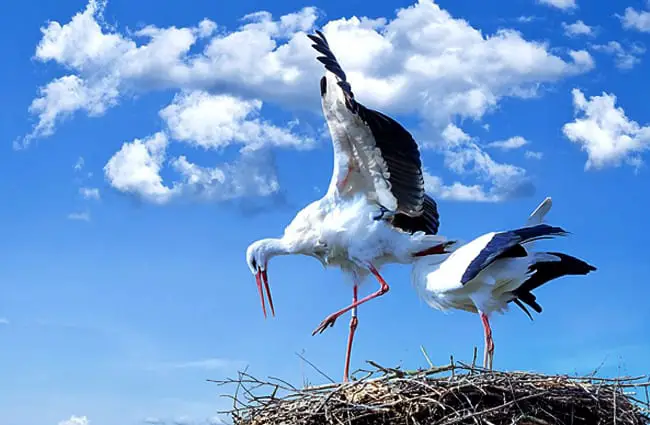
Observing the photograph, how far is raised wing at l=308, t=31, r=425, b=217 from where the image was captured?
7.88 m

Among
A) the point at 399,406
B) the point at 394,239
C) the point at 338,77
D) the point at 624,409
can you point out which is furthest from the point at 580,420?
the point at 338,77

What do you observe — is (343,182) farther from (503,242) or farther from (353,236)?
(503,242)

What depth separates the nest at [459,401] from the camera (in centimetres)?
605

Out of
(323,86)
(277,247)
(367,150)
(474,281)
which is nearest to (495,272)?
(474,281)

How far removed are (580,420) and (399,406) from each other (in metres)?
1.13

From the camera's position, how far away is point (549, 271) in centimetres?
760

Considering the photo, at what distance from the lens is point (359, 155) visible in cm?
819

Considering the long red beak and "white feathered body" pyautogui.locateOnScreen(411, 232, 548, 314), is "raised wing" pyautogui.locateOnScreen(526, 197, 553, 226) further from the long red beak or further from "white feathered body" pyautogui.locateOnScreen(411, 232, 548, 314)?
the long red beak

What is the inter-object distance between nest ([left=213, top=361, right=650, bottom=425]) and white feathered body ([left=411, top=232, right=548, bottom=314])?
104cm

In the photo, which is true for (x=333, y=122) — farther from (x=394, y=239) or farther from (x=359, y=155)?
(x=394, y=239)

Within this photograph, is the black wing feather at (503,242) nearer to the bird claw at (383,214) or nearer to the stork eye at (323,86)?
the bird claw at (383,214)

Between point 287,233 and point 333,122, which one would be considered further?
point 287,233

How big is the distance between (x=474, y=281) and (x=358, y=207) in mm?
1371

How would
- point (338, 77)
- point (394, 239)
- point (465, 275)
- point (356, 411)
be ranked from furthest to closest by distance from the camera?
point (394, 239) < point (338, 77) < point (465, 275) < point (356, 411)
